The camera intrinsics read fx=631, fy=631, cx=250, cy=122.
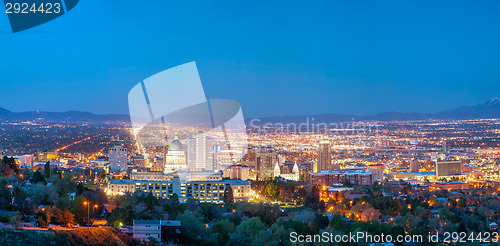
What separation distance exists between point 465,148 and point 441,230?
36577mm

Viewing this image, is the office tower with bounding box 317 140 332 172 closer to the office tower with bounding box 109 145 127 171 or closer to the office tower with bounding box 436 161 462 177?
the office tower with bounding box 436 161 462 177

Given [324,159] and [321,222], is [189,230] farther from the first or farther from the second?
[324,159]

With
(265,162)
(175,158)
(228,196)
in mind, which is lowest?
(228,196)

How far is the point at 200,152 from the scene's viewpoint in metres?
27.4

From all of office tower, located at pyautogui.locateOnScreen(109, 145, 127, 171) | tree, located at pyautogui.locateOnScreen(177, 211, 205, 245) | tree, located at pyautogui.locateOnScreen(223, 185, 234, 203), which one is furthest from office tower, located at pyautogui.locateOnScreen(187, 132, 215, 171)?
tree, located at pyautogui.locateOnScreen(177, 211, 205, 245)

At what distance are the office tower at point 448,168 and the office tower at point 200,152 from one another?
41.1ft

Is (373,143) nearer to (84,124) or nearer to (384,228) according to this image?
(84,124)

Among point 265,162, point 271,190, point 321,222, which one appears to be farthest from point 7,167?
point 265,162

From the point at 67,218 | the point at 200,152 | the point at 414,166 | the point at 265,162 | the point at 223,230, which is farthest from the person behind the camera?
the point at 414,166

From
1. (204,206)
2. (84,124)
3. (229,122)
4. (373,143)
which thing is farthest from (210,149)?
(373,143)

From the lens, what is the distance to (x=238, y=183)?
21.4 meters

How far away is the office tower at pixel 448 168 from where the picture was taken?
33.1m

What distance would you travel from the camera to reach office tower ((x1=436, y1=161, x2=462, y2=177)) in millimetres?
33062

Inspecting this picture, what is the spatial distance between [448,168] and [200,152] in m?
14.2
